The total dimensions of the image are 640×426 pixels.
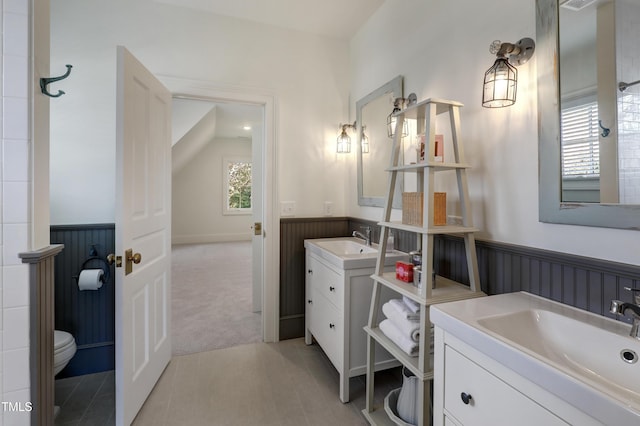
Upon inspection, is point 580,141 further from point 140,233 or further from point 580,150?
point 140,233

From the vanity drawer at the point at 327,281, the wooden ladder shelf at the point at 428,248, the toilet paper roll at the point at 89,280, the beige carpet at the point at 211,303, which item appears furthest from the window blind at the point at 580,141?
the toilet paper roll at the point at 89,280

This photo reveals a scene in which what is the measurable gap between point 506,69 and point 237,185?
7223 mm

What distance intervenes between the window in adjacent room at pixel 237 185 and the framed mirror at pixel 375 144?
5651mm

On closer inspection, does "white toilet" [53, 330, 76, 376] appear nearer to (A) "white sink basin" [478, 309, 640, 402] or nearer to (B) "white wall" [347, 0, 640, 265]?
(A) "white sink basin" [478, 309, 640, 402]

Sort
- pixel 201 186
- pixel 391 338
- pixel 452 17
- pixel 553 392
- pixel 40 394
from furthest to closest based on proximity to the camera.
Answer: pixel 201 186 < pixel 452 17 < pixel 391 338 < pixel 40 394 < pixel 553 392

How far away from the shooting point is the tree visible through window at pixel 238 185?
776 cm

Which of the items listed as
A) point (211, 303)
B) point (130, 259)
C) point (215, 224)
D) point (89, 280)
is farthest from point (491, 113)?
point (215, 224)

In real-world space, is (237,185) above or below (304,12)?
below

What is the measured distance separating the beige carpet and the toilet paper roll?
0.83m

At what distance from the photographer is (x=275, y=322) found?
Result: 2609 mm

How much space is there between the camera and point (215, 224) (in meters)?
7.65

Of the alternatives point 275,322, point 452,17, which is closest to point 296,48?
point 452,17

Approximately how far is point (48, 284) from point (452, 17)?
2.30m

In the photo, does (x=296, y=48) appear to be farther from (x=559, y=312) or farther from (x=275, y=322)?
(x=559, y=312)
